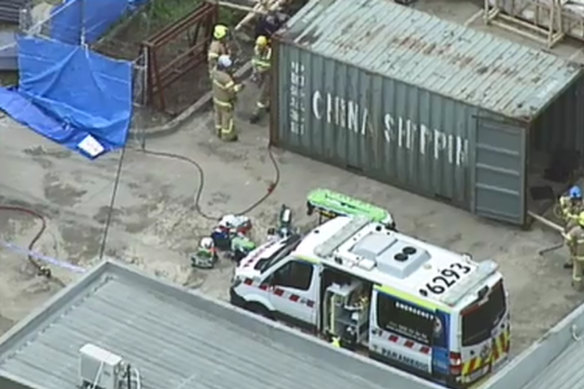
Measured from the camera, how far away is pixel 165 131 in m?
35.8

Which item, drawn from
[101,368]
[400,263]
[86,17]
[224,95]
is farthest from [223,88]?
[101,368]

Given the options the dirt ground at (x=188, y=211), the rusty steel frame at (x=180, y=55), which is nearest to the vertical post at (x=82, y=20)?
the rusty steel frame at (x=180, y=55)

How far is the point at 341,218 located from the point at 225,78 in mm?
5159

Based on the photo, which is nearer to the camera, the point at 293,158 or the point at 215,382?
the point at 215,382

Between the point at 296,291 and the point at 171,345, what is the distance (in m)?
4.81

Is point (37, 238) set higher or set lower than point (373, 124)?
lower

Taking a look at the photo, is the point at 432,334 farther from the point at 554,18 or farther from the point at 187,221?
the point at 554,18

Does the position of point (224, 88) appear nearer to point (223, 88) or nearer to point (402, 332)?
point (223, 88)

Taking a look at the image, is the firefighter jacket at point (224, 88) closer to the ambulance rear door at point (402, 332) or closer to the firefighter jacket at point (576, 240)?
the firefighter jacket at point (576, 240)

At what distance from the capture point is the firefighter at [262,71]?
3528 centimetres

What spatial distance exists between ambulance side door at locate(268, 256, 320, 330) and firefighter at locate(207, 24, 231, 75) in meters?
6.41

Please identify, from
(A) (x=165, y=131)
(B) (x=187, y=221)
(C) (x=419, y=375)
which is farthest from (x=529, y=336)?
(A) (x=165, y=131)

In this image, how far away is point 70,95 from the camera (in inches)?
1419

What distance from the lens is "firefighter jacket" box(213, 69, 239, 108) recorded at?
34.6 metres
